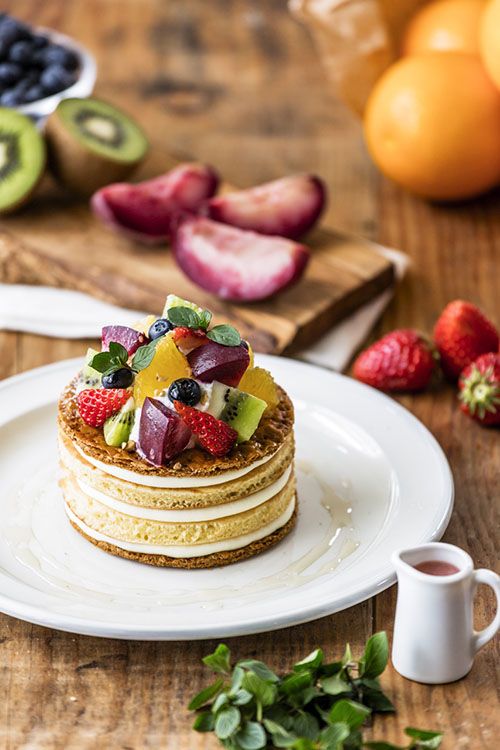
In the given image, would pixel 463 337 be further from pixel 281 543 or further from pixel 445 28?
pixel 445 28

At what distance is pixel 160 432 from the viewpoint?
2.13 metres

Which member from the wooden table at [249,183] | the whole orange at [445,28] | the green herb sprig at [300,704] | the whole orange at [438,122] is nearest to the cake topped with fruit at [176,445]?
the wooden table at [249,183]

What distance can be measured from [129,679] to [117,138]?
234 centimetres

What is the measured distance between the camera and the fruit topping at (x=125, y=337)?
7.41 ft

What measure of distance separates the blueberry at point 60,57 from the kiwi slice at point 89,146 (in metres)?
0.20

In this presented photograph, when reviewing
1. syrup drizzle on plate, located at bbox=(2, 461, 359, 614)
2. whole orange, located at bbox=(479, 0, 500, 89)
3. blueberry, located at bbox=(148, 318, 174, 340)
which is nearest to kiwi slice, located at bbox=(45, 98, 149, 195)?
→ whole orange, located at bbox=(479, 0, 500, 89)

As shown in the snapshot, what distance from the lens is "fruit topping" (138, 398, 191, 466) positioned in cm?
213

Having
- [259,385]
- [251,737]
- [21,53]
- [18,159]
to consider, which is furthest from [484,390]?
[21,53]

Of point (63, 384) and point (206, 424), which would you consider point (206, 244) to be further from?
point (206, 424)

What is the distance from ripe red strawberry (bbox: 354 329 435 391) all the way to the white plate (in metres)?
0.20

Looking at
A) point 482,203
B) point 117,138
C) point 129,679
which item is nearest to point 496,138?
point 482,203

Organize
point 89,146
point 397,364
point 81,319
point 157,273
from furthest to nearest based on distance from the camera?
point 89,146 → point 157,273 → point 81,319 → point 397,364

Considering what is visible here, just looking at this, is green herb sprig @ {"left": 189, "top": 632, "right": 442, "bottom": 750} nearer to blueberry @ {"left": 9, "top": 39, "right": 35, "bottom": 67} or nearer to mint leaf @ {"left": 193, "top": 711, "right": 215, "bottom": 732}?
mint leaf @ {"left": 193, "top": 711, "right": 215, "bottom": 732}

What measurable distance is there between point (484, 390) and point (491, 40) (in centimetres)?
137
